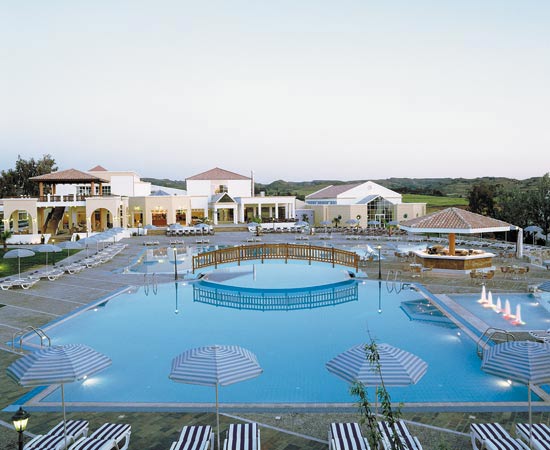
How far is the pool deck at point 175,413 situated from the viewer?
5.98 metres

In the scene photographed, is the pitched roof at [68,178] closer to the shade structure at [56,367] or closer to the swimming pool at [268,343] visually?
the swimming pool at [268,343]

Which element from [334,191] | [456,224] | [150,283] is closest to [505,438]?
[150,283]

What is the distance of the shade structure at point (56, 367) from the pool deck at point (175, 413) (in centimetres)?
102

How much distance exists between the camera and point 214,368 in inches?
226

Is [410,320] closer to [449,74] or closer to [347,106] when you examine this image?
[449,74]

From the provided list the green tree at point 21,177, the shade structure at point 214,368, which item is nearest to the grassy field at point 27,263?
the shade structure at point 214,368

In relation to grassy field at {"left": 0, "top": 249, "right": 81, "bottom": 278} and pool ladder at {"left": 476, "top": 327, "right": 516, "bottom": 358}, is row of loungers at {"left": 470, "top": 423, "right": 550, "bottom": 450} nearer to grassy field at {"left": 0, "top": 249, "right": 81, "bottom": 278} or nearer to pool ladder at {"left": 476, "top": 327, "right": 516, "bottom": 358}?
pool ladder at {"left": 476, "top": 327, "right": 516, "bottom": 358}

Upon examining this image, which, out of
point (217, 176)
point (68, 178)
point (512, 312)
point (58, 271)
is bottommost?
point (512, 312)

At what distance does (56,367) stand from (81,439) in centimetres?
103

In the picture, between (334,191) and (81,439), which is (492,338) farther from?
(334,191)

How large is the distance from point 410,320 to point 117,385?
27.5 ft

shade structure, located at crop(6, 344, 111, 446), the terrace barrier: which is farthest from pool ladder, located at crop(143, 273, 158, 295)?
shade structure, located at crop(6, 344, 111, 446)

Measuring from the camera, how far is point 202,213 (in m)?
51.5

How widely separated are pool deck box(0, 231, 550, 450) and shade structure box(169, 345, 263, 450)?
96 cm
